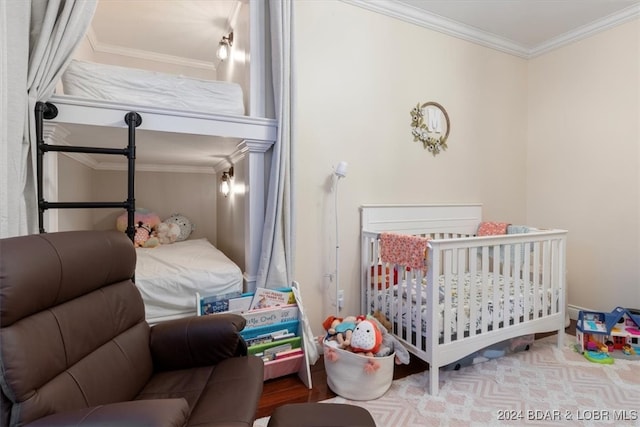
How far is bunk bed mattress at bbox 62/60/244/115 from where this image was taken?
1692 millimetres

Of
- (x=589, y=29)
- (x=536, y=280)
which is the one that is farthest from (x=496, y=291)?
(x=589, y=29)

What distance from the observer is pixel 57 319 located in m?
1.06

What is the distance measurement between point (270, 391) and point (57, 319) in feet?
4.08

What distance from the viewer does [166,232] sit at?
3180 millimetres

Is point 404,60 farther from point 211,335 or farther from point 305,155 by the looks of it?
point 211,335

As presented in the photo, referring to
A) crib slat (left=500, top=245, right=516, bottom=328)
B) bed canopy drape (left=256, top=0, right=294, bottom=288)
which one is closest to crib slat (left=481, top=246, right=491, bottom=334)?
crib slat (left=500, top=245, right=516, bottom=328)

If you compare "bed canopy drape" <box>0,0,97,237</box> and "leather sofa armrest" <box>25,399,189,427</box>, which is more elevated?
"bed canopy drape" <box>0,0,97,237</box>

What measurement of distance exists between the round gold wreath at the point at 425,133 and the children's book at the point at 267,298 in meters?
1.81

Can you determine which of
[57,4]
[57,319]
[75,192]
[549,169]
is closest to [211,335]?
[57,319]

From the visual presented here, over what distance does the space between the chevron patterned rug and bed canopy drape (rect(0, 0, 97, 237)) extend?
1530mm

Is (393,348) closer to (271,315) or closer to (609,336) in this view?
(271,315)

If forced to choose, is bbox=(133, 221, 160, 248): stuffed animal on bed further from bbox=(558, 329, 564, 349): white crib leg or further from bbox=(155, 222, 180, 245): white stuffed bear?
bbox=(558, 329, 564, 349): white crib leg

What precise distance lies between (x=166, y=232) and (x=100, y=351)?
2121 mm

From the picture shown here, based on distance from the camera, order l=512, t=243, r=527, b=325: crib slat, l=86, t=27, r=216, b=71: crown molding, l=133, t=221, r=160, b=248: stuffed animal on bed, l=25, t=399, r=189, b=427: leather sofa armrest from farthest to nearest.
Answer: l=86, t=27, r=216, b=71: crown molding → l=133, t=221, r=160, b=248: stuffed animal on bed → l=512, t=243, r=527, b=325: crib slat → l=25, t=399, r=189, b=427: leather sofa armrest
